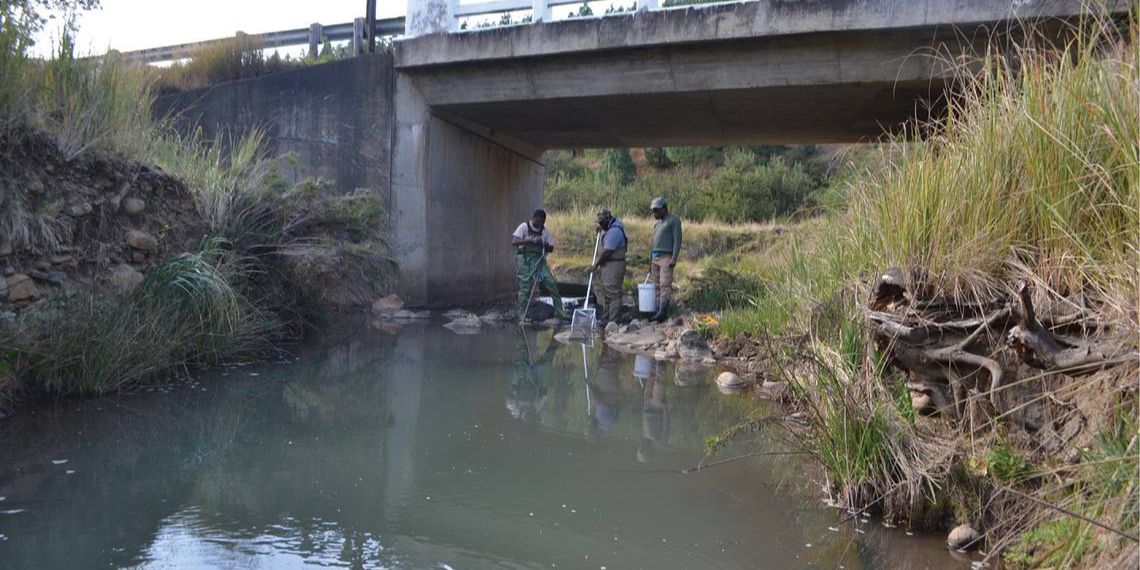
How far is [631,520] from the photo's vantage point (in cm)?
468

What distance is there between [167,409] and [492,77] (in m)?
8.70

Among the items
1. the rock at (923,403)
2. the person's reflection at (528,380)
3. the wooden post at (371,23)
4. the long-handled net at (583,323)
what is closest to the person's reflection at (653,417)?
the person's reflection at (528,380)

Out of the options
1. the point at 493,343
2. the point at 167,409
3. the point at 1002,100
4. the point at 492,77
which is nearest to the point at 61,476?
the point at 167,409

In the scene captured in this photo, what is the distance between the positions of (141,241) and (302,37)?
12.4 meters

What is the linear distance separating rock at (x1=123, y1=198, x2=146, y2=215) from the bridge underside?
277 inches

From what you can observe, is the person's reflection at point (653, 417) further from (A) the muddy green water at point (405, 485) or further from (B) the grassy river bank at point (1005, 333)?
(B) the grassy river bank at point (1005, 333)

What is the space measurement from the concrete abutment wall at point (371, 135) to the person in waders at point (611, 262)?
305 centimetres

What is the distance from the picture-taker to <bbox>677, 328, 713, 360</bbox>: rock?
35.1ft

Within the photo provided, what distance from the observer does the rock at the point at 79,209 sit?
297 inches

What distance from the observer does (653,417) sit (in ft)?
23.6

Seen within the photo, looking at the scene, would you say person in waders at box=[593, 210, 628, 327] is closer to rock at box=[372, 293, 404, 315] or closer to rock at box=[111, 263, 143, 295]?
rock at box=[372, 293, 404, 315]

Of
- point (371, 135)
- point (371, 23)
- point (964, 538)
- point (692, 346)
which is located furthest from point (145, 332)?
point (371, 23)

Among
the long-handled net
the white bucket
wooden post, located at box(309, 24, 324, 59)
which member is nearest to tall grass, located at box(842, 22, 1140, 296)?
the long-handled net

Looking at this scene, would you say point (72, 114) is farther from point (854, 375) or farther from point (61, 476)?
point (854, 375)
